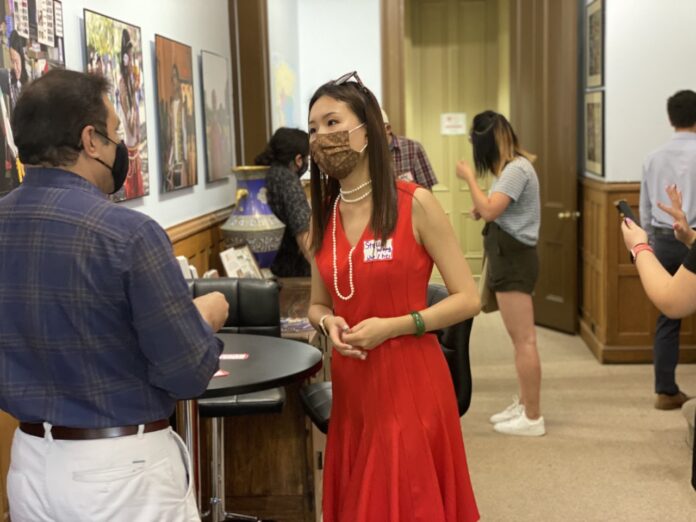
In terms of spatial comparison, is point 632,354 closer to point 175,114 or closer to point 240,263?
point 240,263

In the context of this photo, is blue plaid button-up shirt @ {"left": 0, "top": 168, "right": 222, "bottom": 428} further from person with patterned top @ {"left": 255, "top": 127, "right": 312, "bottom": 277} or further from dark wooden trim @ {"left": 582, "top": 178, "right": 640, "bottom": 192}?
dark wooden trim @ {"left": 582, "top": 178, "right": 640, "bottom": 192}

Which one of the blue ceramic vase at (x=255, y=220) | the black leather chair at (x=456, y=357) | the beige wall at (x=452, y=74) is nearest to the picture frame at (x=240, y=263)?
the blue ceramic vase at (x=255, y=220)

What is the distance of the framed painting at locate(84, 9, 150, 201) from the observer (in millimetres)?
3570

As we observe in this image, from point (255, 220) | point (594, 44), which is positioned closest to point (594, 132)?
point (594, 44)

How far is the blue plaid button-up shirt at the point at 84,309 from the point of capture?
1.66m

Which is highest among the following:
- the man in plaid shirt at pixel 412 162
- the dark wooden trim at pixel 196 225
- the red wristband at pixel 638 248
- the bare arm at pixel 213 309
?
the man in plaid shirt at pixel 412 162

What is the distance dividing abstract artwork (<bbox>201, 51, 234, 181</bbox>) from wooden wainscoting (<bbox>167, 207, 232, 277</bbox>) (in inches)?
10.0

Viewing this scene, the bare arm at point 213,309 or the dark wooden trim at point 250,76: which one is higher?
the dark wooden trim at point 250,76

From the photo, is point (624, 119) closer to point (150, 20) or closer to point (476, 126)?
point (476, 126)

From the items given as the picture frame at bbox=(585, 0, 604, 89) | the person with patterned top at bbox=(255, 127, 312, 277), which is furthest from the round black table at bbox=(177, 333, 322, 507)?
the picture frame at bbox=(585, 0, 604, 89)

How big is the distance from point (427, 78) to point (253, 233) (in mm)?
4580

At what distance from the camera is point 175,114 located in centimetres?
466

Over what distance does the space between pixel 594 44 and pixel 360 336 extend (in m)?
4.63

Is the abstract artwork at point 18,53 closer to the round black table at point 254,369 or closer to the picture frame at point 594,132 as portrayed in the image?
the round black table at point 254,369
